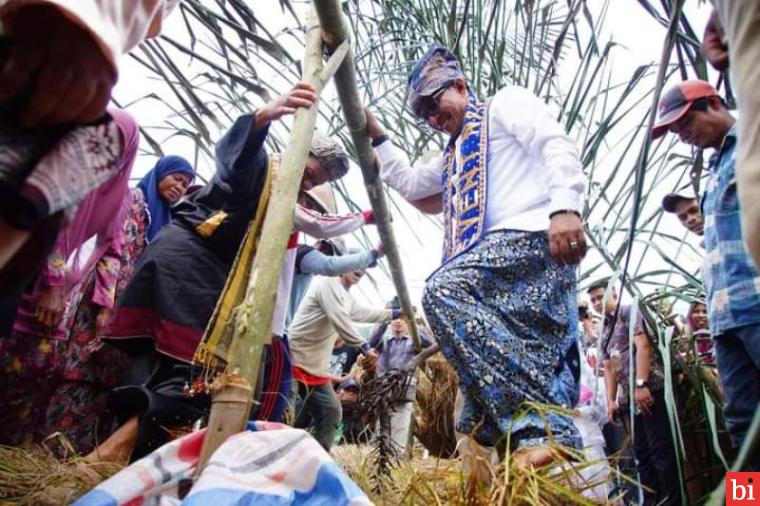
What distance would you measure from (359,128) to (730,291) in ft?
3.43

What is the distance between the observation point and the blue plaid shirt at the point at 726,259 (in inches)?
44.9

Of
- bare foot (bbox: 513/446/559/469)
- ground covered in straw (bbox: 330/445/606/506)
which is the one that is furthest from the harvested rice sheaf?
bare foot (bbox: 513/446/559/469)

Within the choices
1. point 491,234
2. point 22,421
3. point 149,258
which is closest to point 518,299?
point 491,234

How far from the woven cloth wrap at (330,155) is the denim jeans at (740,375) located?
43.9 inches

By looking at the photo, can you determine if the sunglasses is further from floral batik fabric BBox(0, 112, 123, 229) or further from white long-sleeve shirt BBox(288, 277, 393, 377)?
white long-sleeve shirt BBox(288, 277, 393, 377)

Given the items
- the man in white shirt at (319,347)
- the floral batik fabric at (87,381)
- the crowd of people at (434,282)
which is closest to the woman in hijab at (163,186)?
the crowd of people at (434,282)

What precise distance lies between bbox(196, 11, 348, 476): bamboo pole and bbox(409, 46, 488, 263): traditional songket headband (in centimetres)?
44

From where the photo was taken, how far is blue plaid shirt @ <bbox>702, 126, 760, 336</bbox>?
1141mm

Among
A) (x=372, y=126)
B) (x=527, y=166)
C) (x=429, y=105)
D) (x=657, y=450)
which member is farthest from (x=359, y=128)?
(x=657, y=450)

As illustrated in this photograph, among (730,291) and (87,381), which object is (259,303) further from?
(730,291)

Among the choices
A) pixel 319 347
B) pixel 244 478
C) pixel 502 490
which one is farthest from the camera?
pixel 319 347

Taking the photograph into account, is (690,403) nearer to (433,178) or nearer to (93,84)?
(433,178)

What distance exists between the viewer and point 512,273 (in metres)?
1.18

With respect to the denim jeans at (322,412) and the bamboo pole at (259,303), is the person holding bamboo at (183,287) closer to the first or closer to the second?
the bamboo pole at (259,303)
